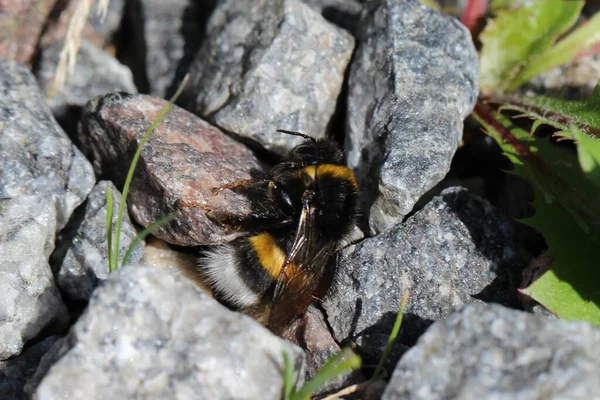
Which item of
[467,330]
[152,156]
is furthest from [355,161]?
[467,330]

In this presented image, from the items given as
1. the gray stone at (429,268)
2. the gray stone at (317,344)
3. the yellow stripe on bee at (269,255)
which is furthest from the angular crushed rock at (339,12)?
the gray stone at (317,344)

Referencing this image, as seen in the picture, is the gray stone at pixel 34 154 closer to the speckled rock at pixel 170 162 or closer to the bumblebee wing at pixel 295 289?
the speckled rock at pixel 170 162

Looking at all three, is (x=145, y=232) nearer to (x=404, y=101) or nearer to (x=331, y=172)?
(x=331, y=172)

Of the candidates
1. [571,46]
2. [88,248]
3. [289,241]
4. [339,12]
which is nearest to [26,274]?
[88,248]

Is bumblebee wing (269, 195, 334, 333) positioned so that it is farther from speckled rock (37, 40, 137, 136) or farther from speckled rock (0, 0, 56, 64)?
speckled rock (0, 0, 56, 64)

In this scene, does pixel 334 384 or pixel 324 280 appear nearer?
pixel 334 384

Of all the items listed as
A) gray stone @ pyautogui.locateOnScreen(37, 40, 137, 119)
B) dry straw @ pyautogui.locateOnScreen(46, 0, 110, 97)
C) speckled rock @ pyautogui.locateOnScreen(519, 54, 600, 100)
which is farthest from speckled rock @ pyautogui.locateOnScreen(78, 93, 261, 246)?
speckled rock @ pyautogui.locateOnScreen(519, 54, 600, 100)

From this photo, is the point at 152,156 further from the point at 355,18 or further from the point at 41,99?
the point at 355,18
